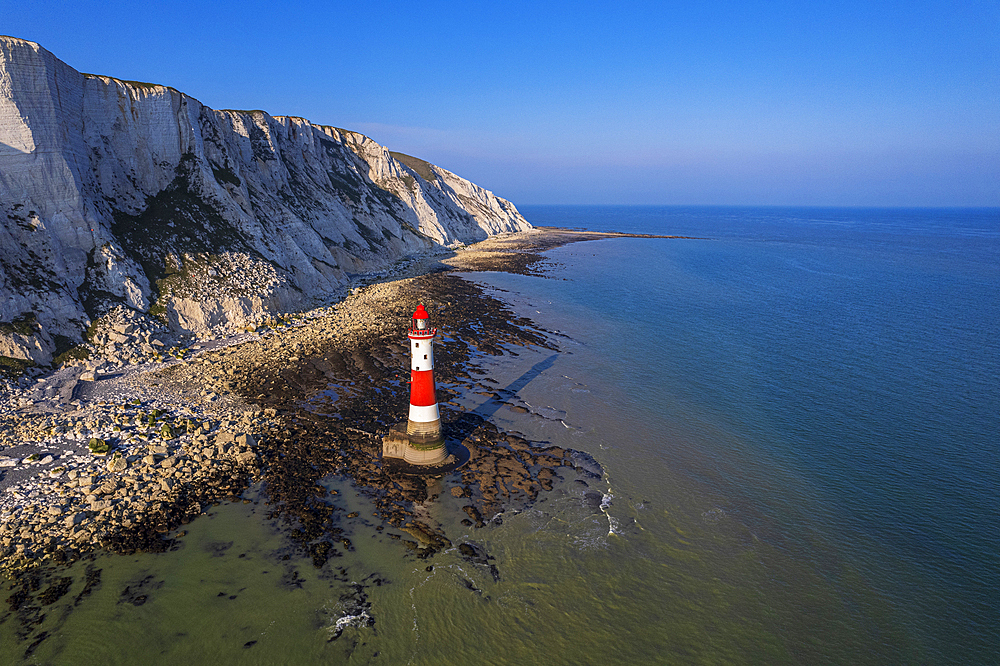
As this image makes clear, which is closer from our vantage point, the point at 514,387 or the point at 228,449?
the point at 228,449

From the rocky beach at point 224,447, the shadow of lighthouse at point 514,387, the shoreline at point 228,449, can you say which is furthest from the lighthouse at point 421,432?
the shadow of lighthouse at point 514,387

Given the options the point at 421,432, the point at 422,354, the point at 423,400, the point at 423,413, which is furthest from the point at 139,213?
the point at 421,432

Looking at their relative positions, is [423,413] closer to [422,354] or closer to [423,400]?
[423,400]

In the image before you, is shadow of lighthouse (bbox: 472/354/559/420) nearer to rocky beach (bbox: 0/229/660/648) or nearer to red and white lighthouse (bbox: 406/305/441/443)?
rocky beach (bbox: 0/229/660/648)

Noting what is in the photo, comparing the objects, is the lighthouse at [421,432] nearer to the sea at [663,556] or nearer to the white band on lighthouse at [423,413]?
the white band on lighthouse at [423,413]

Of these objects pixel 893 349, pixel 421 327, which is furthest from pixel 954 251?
pixel 421 327

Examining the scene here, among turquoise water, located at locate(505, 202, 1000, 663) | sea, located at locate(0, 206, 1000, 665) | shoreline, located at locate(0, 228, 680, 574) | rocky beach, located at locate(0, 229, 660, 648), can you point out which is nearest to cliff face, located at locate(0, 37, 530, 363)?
rocky beach, located at locate(0, 229, 660, 648)

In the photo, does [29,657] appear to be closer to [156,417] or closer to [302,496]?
[302,496]
